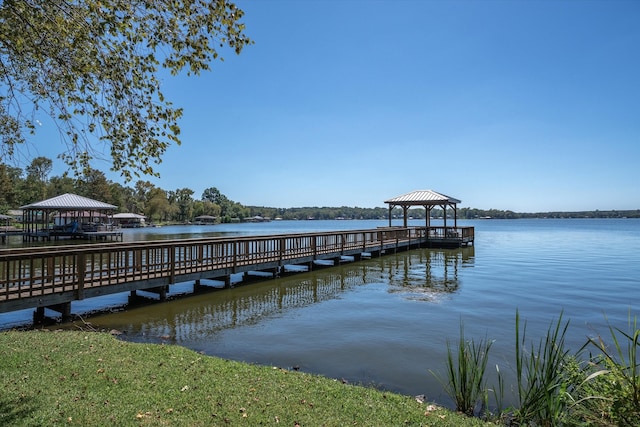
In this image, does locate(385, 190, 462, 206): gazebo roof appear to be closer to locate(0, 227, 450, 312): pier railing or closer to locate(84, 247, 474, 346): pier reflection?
locate(0, 227, 450, 312): pier railing

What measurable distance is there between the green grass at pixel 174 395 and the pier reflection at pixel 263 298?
2.25 meters

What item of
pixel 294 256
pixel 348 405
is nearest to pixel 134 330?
pixel 348 405

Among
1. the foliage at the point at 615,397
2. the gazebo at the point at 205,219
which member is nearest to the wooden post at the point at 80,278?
the foliage at the point at 615,397

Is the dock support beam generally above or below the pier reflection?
above

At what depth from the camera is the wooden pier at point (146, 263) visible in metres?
8.01

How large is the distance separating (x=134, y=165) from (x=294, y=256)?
38.5 ft

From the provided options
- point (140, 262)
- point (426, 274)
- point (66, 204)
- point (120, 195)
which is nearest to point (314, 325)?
point (140, 262)

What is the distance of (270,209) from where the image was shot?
19712 cm

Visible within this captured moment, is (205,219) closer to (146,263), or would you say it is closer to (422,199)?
(422,199)

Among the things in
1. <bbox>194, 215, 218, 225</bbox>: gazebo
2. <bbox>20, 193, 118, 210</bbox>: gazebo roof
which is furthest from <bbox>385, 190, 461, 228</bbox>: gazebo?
A: <bbox>194, 215, 218, 225</bbox>: gazebo

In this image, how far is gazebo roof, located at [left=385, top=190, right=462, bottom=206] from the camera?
2873cm

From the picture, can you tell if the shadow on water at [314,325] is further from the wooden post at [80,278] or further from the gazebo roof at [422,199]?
the gazebo roof at [422,199]

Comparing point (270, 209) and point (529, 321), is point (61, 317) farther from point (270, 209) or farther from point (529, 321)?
point (270, 209)

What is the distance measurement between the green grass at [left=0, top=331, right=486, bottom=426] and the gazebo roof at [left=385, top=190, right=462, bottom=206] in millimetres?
25184
